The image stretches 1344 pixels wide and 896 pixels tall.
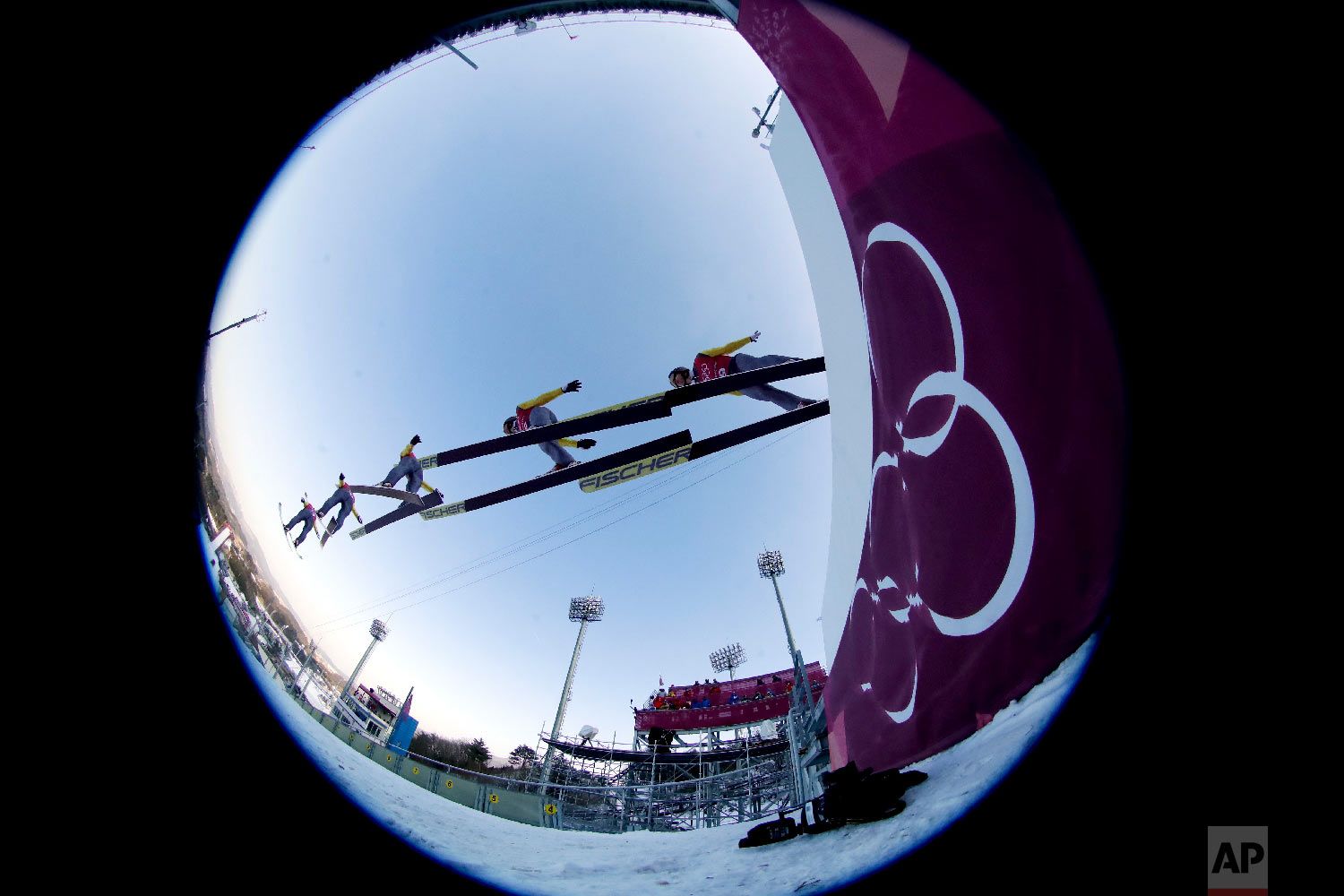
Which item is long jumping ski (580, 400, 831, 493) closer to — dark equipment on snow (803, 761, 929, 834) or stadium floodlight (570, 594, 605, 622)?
dark equipment on snow (803, 761, 929, 834)

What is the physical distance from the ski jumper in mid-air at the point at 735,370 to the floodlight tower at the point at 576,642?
23.9 m

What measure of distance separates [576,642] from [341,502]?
79.4ft

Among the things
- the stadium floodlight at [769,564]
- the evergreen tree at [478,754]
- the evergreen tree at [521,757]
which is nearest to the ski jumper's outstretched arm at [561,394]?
the stadium floodlight at [769,564]

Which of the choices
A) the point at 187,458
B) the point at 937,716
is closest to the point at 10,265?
the point at 187,458

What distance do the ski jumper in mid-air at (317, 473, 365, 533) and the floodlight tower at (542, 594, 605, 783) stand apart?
1967 cm

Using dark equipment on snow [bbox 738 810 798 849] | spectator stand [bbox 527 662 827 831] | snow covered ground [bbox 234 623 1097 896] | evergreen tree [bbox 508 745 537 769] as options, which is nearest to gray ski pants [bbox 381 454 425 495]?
snow covered ground [bbox 234 623 1097 896]

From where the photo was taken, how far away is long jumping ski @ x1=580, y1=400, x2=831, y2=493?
5.46 m

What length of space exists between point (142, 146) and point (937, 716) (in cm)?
366

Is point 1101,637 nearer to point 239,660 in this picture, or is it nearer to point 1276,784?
point 1276,784

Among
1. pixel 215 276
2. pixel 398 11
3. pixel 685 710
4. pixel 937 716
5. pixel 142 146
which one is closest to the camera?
pixel 142 146

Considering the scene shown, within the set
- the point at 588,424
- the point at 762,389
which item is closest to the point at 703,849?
the point at 588,424

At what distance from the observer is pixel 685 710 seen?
24.0 metres

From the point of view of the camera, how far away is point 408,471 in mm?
7578

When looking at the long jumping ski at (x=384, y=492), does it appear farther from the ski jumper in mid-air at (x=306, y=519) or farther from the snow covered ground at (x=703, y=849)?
the snow covered ground at (x=703, y=849)
